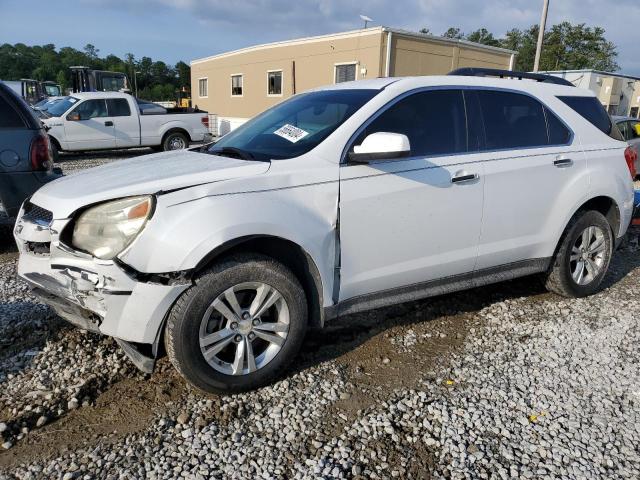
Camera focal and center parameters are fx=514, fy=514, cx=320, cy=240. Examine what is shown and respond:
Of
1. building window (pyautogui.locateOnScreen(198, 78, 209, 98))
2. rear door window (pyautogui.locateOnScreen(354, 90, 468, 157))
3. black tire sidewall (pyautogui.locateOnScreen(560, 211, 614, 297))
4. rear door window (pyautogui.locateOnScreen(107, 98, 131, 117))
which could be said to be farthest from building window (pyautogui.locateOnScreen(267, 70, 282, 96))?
rear door window (pyautogui.locateOnScreen(354, 90, 468, 157))

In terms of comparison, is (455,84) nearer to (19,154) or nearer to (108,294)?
(108,294)

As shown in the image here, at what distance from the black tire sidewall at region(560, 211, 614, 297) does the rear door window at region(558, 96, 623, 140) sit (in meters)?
0.76

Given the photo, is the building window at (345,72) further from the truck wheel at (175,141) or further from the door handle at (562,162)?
the door handle at (562,162)

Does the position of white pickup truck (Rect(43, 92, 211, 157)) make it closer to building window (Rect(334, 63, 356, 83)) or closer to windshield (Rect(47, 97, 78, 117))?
windshield (Rect(47, 97, 78, 117))

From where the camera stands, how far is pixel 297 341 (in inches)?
123

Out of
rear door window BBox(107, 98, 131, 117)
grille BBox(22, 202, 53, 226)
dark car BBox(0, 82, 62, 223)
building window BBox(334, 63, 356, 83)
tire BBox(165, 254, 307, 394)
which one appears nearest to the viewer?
tire BBox(165, 254, 307, 394)

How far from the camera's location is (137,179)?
115 inches

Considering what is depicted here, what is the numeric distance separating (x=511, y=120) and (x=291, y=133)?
1.77m

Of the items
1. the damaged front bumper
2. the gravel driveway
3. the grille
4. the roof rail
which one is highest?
the roof rail

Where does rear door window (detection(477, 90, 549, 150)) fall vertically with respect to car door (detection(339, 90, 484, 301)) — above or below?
above

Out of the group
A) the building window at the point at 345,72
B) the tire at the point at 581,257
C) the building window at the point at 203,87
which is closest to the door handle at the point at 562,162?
the tire at the point at 581,257

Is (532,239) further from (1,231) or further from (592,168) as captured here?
(1,231)

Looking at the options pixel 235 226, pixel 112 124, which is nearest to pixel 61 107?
pixel 112 124

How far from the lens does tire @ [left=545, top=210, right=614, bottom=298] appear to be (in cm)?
439
